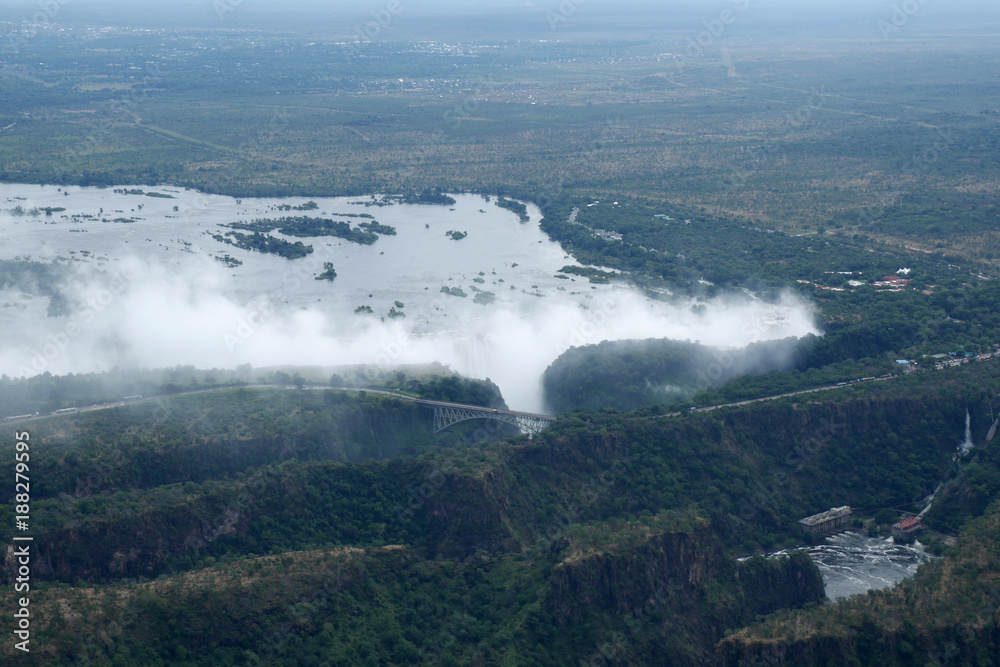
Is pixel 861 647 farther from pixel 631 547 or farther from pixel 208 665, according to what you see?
pixel 208 665

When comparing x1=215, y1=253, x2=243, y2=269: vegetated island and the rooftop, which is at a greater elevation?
x1=215, y1=253, x2=243, y2=269: vegetated island

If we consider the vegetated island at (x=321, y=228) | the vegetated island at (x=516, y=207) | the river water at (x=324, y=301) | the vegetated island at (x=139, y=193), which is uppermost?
the vegetated island at (x=139, y=193)

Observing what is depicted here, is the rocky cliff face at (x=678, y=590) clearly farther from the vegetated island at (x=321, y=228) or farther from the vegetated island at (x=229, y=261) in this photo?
the vegetated island at (x=321, y=228)

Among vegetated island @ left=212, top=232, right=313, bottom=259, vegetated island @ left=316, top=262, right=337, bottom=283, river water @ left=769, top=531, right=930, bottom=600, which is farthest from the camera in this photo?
vegetated island @ left=212, top=232, right=313, bottom=259

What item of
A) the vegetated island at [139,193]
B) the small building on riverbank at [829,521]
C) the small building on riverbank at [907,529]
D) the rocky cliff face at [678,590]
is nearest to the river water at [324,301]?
the vegetated island at [139,193]

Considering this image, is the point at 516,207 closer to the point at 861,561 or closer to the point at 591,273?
the point at 591,273

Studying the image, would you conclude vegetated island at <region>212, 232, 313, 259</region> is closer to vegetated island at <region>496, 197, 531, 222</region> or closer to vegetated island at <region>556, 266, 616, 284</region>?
vegetated island at <region>556, 266, 616, 284</region>

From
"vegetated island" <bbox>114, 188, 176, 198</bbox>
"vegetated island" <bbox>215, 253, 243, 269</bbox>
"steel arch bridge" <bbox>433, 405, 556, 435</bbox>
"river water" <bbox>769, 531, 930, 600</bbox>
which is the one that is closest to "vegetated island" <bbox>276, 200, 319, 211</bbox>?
"vegetated island" <bbox>114, 188, 176, 198</bbox>

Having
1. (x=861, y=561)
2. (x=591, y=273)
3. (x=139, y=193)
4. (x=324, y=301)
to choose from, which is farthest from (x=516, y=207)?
(x=861, y=561)
